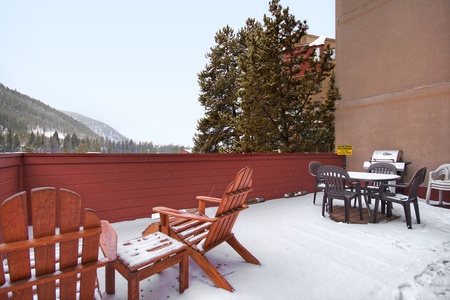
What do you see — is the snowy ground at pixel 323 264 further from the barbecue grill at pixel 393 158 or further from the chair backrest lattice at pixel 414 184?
the barbecue grill at pixel 393 158

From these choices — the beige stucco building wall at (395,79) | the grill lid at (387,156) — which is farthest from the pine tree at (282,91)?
the grill lid at (387,156)

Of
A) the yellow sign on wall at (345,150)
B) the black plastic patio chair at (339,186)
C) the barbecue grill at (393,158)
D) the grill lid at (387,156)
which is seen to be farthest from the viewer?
the yellow sign on wall at (345,150)

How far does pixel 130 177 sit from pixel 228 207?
7.60 ft

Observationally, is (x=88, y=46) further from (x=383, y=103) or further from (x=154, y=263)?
(x=154, y=263)

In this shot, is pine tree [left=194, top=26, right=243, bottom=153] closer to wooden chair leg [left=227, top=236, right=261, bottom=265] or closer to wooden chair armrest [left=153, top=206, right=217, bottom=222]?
wooden chair leg [left=227, top=236, right=261, bottom=265]

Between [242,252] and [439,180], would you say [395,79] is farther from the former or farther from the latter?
[242,252]

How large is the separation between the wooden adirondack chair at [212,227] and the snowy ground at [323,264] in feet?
0.53

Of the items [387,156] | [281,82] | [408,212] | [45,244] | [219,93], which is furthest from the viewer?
[219,93]

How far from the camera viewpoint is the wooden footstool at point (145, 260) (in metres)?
1.56

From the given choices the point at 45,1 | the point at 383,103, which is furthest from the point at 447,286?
the point at 45,1

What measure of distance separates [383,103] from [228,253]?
624 cm

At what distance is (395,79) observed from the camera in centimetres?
632

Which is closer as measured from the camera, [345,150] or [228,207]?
[228,207]

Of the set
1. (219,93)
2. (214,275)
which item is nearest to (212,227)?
(214,275)
